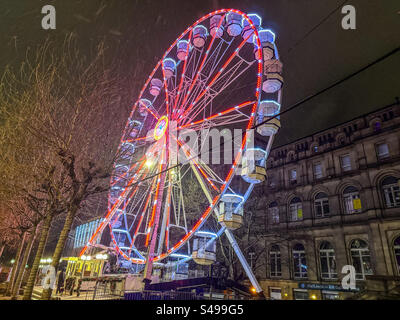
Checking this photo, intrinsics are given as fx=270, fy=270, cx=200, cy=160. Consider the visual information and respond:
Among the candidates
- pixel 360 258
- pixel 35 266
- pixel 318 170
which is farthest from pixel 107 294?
pixel 318 170

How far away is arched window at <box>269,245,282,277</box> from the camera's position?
27522mm

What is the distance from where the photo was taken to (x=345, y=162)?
85.2 ft

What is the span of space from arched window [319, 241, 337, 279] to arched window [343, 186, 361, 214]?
372 cm

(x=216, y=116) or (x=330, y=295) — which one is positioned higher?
(x=216, y=116)

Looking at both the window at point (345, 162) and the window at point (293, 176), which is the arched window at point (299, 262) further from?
the window at point (345, 162)

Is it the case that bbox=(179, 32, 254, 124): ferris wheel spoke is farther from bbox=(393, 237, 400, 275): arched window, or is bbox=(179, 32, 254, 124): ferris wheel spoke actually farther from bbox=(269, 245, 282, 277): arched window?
bbox=(269, 245, 282, 277): arched window

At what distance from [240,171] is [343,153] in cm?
1647

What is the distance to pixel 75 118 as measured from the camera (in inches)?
432

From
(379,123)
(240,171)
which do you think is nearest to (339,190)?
(379,123)

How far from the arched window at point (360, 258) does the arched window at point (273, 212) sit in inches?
321

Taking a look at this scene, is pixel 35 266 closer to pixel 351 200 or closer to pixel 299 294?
pixel 299 294

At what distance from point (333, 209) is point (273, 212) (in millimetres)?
7003

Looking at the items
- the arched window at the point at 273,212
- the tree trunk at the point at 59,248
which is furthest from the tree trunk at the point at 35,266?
the arched window at the point at 273,212
